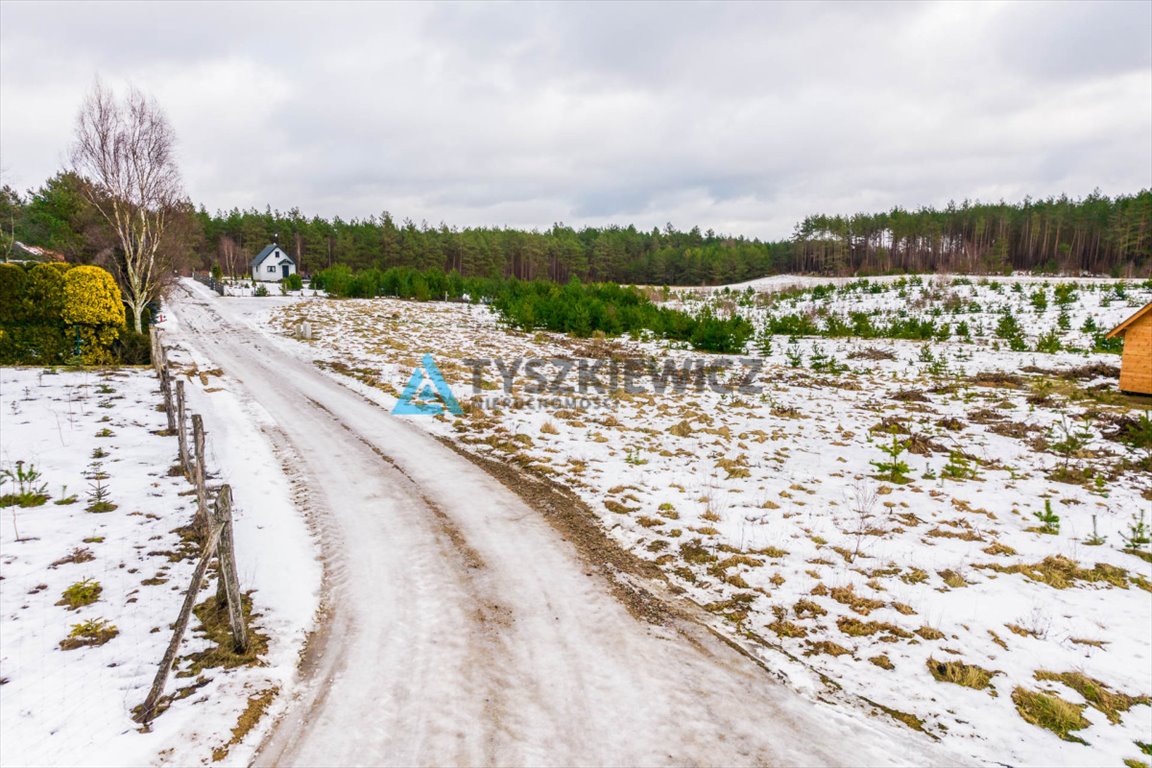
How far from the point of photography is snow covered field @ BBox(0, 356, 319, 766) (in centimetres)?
470

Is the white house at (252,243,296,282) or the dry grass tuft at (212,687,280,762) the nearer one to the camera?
the dry grass tuft at (212,687,280,762)

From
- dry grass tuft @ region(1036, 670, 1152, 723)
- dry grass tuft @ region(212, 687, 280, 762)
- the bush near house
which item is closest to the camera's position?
dry grass tuft @ region(212, 687, 280, 762)

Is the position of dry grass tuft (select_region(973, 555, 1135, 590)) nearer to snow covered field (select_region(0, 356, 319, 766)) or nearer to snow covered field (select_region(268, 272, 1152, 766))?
snow covered field (select_region(268, 272, 1152, 766))

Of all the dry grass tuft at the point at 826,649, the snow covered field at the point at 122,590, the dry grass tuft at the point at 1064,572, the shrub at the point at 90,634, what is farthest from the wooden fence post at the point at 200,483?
the dry grass tuft at the point at 1064,572

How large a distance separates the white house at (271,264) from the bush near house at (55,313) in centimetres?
5853

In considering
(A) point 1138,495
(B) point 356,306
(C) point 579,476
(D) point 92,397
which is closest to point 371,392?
(D) point 92,397

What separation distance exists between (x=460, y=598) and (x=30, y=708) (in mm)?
4213

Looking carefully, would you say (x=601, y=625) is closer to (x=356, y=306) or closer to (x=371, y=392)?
(x=371, y=392)

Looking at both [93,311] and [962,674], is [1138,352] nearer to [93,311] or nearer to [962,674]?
[962,674]

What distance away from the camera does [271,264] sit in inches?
2842

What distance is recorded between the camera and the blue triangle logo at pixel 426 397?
56.4 feet

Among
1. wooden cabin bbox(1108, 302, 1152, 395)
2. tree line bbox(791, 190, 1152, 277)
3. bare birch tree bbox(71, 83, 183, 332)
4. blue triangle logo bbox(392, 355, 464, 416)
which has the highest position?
tree line bbox(791, 190, 1152, 277)

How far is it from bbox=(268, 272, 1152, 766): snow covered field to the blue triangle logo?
19.2 inches

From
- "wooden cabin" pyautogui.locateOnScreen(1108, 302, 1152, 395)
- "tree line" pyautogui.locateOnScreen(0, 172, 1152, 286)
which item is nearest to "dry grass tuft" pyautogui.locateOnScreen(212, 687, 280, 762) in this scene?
"wooden cabin" pyautogui.locateOnScreen(1108, 302, 1152, 395)
